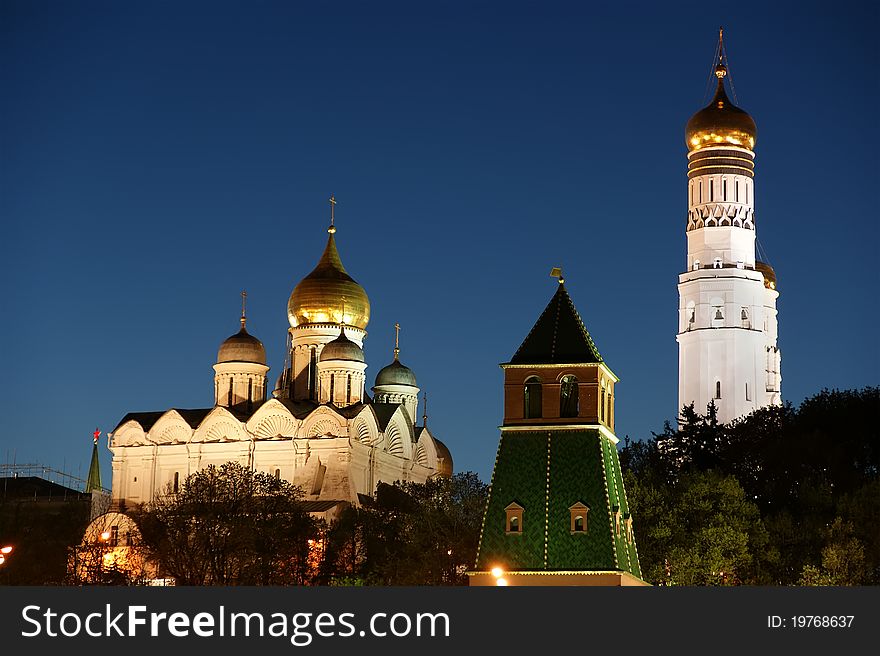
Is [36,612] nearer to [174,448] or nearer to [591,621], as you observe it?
[591,621]

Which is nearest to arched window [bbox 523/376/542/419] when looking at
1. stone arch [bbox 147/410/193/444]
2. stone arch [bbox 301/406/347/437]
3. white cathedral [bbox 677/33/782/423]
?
stone arch [bbox 301/406/347/437]

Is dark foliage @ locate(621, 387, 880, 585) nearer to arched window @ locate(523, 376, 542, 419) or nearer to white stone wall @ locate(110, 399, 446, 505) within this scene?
arched window @ locate(523, 376, 542, 419)

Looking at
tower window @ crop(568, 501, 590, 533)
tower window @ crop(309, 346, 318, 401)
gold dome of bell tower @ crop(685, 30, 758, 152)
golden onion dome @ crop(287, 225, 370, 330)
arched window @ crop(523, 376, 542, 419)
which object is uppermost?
gold dome of bell tower @ crop(685, 30, 758, 152)

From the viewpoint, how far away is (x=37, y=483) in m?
99.3

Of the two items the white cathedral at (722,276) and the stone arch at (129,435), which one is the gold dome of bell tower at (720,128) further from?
the stone arch at (129,435)

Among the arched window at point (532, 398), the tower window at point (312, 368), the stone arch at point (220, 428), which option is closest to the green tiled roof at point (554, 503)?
the arched window at point (532, 398)

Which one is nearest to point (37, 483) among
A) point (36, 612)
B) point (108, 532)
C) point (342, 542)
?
point (108, 532)

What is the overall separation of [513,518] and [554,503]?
101 cm

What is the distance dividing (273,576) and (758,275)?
3663 centimetres

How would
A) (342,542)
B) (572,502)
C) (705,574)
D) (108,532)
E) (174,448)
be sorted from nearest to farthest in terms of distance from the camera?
(572,502) < (705,574) < (342,542) < (108,532) < (174,448)

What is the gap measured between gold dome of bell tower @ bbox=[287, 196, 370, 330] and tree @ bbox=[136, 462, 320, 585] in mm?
19085

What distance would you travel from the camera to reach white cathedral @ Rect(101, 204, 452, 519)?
250 feet

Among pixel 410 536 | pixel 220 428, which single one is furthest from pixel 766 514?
pixel 220 428

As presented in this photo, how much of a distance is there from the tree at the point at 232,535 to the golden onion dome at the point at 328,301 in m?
19.1
